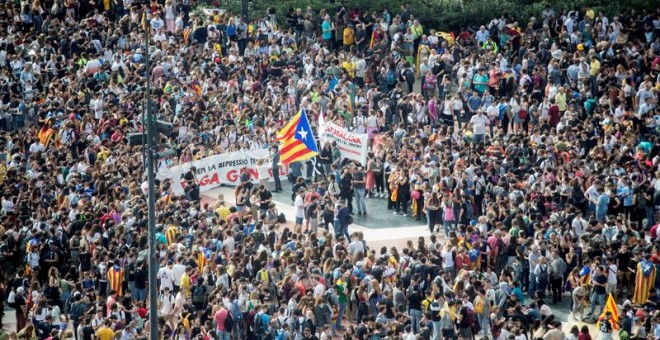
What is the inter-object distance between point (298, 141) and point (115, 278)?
25.4 feet

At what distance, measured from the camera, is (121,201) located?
1431 inches

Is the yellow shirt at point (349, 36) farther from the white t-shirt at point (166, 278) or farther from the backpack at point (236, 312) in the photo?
the backpack at point (236, 312)

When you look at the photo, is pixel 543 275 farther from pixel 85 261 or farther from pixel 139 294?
pixel 85 261

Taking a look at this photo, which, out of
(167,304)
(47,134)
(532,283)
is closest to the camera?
(167,304)

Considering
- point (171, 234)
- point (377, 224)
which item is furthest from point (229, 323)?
point (377, 224)

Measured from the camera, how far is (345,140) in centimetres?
3984

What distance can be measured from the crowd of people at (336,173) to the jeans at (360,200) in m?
0.05

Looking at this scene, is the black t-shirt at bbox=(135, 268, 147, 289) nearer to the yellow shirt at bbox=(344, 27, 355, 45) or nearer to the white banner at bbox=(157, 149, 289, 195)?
the white banner at bbox=(157, 149, 289, 195)

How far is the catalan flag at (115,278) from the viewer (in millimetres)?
32812

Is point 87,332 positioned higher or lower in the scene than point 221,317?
lower

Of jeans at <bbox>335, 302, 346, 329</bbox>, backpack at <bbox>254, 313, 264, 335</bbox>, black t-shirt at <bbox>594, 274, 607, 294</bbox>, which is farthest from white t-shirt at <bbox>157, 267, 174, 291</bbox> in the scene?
black t-shirt at <bbox>594, 274, 607, 294</bbox>

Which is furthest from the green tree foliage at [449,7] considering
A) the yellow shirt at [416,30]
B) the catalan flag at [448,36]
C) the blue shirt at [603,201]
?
the blue shirt at [603,201]

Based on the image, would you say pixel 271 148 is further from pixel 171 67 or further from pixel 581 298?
pixel 581 298

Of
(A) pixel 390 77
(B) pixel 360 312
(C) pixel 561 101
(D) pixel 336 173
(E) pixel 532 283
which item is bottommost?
(B) pixel 360 312
